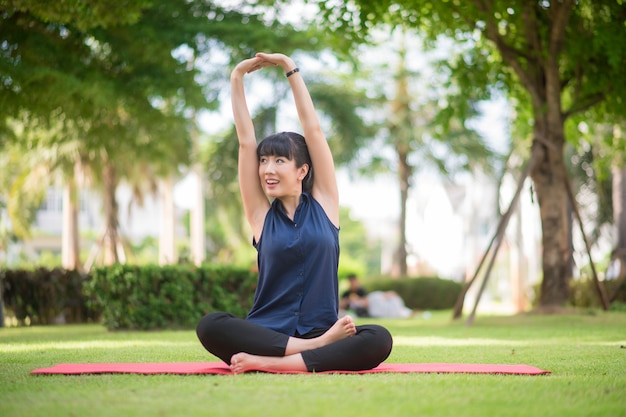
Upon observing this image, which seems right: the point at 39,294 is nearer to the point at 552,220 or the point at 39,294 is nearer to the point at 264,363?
the point at 552,220

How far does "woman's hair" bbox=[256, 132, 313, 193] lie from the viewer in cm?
576

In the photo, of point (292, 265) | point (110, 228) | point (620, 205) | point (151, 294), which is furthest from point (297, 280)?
point (110, 228)

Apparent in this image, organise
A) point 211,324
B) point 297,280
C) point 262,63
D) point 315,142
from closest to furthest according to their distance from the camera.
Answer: point 211,324
point 297,280
point 315,142
point 262,63

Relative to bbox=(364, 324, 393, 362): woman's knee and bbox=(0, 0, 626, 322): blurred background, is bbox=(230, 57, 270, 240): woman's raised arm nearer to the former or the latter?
bbox=(364, 324, 393, 362): woman's knee

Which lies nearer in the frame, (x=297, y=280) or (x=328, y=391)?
(x=328, y=391)

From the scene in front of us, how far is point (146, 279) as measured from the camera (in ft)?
41.3

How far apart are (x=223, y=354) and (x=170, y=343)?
3855 mm

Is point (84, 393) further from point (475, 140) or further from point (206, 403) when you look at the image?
point (475, 140)

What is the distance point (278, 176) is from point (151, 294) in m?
7.32

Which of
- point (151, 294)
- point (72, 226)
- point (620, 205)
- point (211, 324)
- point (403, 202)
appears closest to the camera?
point (211, 324)

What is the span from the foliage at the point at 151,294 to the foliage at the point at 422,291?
12.1 m

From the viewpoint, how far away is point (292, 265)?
5590mm

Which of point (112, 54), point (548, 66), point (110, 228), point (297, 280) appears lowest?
point (297, 280)

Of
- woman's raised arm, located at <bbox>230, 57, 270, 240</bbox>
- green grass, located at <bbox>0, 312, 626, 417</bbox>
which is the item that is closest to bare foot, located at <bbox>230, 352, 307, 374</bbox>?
green grass, located at <bbox>0, 312, 626, 417</bbox>
